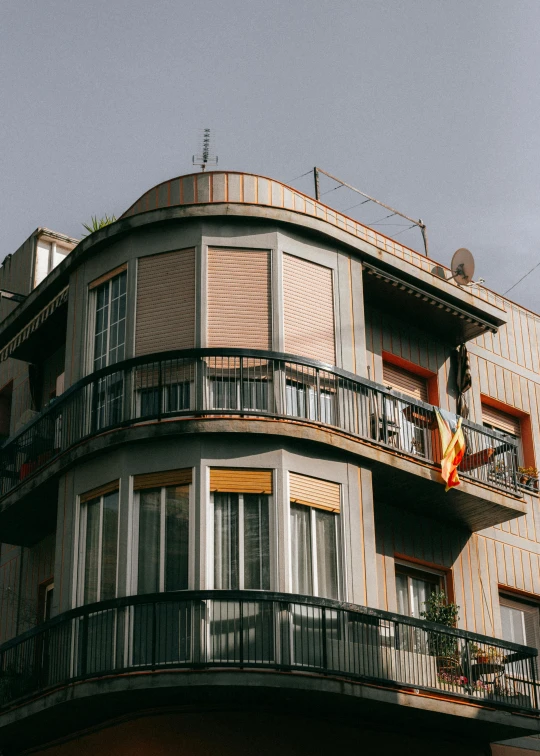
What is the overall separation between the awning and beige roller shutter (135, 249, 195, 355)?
96.4 inches

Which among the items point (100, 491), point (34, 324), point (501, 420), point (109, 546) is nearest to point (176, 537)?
point (109, 546)

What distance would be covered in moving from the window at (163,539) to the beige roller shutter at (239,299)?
9.01ft

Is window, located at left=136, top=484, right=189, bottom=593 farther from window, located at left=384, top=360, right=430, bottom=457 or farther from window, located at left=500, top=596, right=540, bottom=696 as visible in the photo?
window, located at left=500, top=596, right=540, bottom=696

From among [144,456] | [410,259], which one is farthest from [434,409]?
[144,456]

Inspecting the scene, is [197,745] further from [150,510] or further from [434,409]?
[434,409]

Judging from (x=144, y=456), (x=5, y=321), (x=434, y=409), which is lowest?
(x=144, y=456)

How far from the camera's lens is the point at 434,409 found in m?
23.3

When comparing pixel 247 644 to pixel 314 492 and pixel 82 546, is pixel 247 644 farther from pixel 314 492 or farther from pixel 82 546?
pixel 82 546

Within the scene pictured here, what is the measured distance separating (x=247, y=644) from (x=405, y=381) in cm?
793

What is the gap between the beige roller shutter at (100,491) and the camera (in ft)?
68.9

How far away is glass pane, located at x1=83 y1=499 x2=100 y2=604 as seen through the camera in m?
20.7

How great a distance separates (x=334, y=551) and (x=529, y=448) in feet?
26.3

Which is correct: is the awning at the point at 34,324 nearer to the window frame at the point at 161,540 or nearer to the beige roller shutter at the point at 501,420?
the window frame at the point at 161,540

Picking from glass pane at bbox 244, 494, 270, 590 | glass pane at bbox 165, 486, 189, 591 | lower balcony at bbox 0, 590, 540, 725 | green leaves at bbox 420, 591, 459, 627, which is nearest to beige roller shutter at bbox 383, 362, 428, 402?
green leaves at bbox 420, 591, 459, 627
